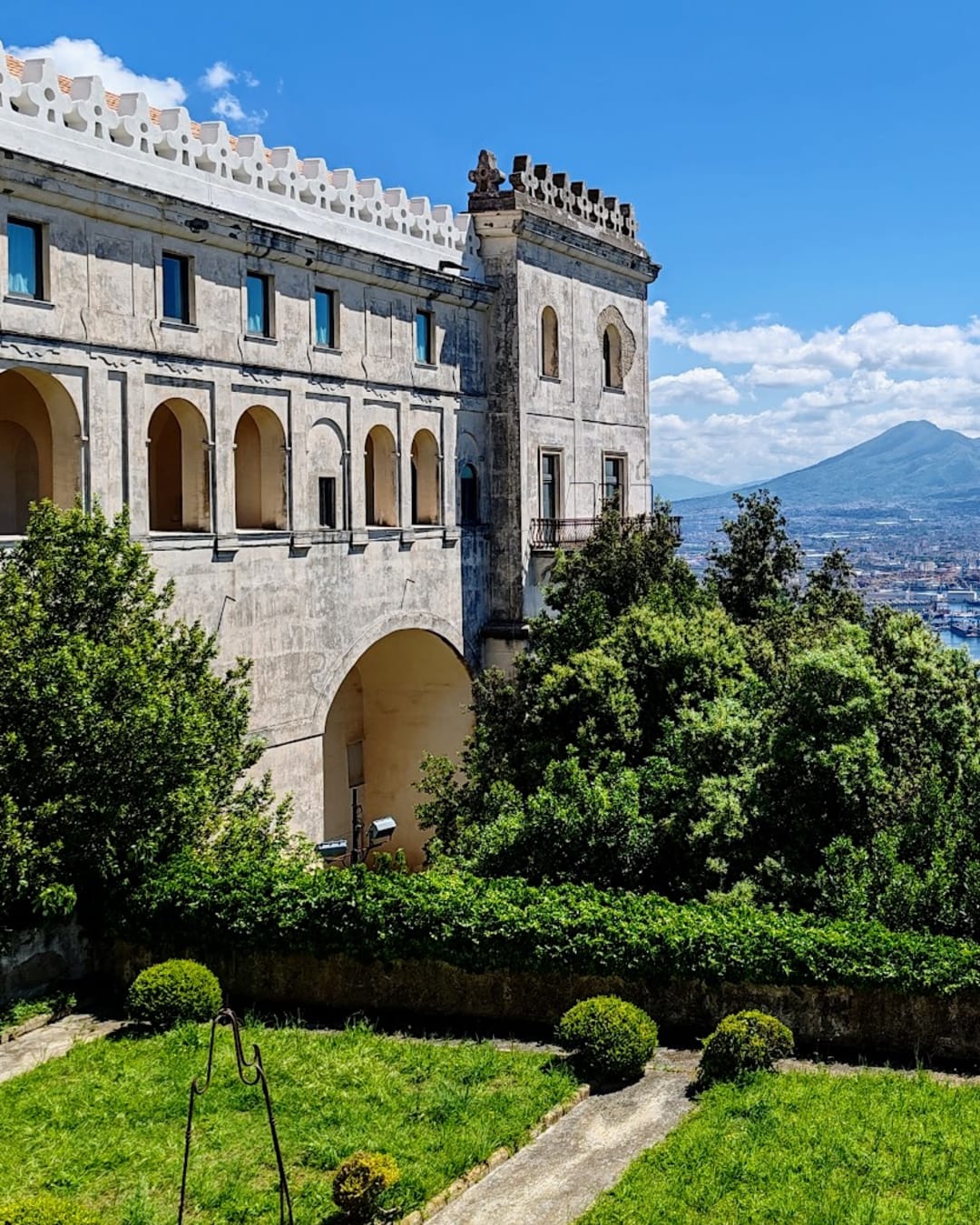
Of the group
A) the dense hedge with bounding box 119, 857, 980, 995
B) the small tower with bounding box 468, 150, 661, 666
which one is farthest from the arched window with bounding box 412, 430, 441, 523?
the dense hedge with bounding box 119, 857, 980, 995

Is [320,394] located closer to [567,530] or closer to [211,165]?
[211,165]

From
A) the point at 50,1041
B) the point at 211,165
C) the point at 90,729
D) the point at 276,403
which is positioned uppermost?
the point at 211,165

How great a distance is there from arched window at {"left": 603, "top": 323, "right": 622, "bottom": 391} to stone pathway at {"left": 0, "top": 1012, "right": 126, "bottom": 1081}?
24214 mm

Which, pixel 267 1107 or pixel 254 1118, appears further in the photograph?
pixel 254 1118

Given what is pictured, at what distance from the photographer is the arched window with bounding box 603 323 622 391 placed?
3800 centimetres

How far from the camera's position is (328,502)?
93.8ft

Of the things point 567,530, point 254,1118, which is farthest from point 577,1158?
point 567,530

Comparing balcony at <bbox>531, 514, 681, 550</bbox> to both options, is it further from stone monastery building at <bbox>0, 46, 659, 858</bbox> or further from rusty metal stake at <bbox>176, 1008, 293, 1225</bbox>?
rusty metal stake at <bbox>176, 1008, 293, 1225</bbox>

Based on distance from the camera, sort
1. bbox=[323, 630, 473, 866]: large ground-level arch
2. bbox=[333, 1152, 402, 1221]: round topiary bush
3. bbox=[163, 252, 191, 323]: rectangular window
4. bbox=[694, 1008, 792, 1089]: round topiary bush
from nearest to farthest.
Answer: bbox=[333, 1152, 402, 1221]: round topiary bush
bbox=[694, 1008, 792, 1089]: round topiary bush
bbox=[163, 252, 191, 323]: rectangular window
bbox=[323, 630, 473, 866]: large ground-level arch

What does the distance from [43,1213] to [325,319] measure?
20.6 m

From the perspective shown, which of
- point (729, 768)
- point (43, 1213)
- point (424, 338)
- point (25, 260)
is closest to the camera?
point (43, 1213)

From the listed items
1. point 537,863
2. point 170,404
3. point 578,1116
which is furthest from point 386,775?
point 578,1116

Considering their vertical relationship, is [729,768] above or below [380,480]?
below

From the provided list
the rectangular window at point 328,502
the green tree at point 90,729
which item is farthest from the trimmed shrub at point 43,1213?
the rectangular window at point 328,502
